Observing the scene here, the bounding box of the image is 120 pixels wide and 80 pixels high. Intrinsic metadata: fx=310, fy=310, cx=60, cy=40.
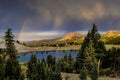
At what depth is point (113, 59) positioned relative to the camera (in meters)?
145

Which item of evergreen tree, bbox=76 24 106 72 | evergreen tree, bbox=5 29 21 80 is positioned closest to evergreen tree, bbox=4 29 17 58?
evergreen tree, bbox=5 29 21 80

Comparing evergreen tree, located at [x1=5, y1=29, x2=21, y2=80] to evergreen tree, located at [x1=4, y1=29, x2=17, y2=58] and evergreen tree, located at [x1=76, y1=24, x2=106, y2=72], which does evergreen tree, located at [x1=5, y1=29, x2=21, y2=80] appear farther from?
evergreen tree, located at [x1=76, y1=24, x2=106, y2=72]

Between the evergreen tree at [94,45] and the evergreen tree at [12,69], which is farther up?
the evergreen tree at [94,45]

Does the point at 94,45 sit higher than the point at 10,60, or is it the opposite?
the point at 94,45

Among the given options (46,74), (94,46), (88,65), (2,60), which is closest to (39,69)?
(46,74)

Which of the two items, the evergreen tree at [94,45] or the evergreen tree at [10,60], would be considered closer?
the evergreen tree at [10,60]

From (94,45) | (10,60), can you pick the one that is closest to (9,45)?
(10,60)

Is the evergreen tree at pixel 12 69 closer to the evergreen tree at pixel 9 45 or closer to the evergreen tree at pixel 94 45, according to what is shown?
the evergreen tree at pixel 9 45

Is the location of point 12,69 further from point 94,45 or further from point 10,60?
point 94,45

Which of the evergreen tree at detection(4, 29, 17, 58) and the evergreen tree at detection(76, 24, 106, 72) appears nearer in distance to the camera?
the evergreen tree at detection(4, 29, 17, 58)

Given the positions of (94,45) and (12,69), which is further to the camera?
(94,45)

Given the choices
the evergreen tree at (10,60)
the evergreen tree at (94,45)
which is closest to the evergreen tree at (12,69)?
the evergreen tree at (10,60)

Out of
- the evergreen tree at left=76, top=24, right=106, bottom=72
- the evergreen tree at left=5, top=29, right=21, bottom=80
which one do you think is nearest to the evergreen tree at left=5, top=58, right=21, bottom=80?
the evergreen tree at left=5, top=29, right=21, bottom=80

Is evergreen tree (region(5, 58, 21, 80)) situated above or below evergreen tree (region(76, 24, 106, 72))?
below
